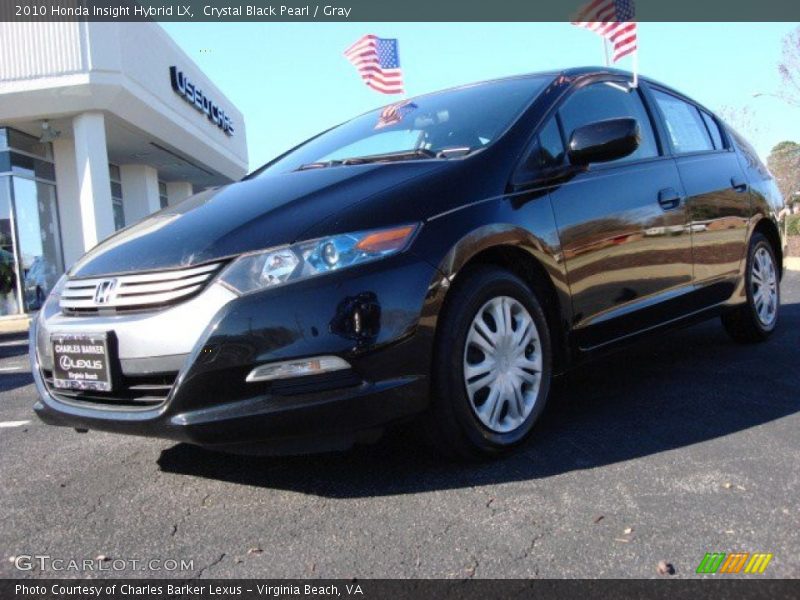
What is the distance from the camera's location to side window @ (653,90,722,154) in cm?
410

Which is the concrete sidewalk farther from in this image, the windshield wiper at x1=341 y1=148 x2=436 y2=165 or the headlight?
the headlight

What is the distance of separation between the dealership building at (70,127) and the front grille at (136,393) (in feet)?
37.5

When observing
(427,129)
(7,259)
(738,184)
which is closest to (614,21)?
(738,184)

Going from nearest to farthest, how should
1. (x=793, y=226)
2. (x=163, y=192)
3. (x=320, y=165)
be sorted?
(x=320, y=165)
(x=793, y=226)
(x=163, y=192)

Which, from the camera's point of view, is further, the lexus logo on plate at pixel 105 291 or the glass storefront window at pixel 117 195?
the glass storefront window at pixel 117 195

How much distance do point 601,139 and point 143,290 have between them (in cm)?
197

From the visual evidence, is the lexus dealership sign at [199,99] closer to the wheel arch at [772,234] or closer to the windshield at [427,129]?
the windshield at [427,129]

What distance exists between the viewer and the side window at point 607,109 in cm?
340

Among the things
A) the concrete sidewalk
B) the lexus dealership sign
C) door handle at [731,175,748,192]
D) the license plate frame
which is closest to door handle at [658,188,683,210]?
door handle at [731,175,748,192]

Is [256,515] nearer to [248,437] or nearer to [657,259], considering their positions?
[248,437]

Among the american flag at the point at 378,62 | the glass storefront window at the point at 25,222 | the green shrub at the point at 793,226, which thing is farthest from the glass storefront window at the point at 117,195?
the green shrub at the point at 793,226

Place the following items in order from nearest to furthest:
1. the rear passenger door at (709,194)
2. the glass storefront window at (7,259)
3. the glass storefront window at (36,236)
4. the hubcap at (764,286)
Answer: the rear passenger door at (709,194)
the hubcap at (764,286)
the glass storefront window at (7,259)
the glass storefront window at (36,236)

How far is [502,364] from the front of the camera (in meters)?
2.77

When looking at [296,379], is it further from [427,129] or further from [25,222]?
[25,222]
